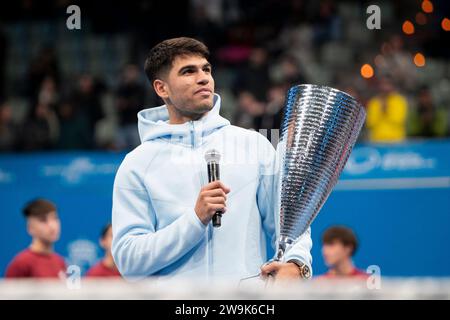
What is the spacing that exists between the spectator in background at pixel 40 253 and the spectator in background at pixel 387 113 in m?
3.30

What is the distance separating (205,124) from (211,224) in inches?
14.4

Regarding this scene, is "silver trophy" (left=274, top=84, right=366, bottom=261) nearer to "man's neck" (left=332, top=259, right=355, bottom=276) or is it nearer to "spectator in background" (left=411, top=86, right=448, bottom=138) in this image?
"man's neck" (left=332, top=259, right=355, bottom=276)

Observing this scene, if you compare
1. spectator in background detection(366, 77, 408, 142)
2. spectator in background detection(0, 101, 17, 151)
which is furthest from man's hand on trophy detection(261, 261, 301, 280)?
spectator in background detection(0, 101, 17, 151)

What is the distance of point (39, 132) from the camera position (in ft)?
31.5

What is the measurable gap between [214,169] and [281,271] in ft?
1.30

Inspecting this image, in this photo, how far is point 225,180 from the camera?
3.20 meters

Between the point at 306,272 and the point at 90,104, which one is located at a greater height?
the point at 90,104

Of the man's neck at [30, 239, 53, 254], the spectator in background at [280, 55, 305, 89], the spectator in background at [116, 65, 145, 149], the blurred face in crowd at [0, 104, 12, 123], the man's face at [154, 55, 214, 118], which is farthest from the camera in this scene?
the blurred face in crowd at [0, 104, 12, 123]

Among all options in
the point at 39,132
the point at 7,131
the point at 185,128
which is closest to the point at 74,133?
the point at 39,132

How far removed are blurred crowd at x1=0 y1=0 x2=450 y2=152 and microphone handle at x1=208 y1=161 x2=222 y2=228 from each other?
497 centimetres

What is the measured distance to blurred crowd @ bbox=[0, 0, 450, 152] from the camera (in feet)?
29.1

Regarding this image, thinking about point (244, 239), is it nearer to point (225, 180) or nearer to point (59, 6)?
point (225, 180)

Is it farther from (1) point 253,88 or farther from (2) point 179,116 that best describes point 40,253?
(2) point 179,116

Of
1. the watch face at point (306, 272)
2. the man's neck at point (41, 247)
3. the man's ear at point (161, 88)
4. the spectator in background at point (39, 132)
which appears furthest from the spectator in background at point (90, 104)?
the watch face at point (306, 272)
